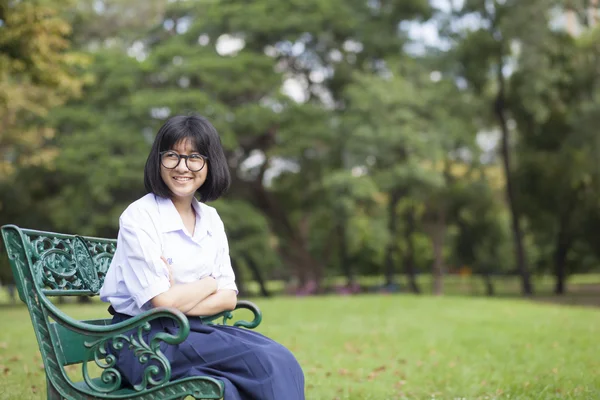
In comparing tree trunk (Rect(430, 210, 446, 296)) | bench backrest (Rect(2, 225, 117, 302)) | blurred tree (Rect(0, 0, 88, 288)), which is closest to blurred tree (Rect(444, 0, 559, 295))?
tree trunk (Rect(430, 210, 446, 296))

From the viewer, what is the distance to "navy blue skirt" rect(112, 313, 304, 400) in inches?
104

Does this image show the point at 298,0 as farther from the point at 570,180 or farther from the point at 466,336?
the point at 466,336

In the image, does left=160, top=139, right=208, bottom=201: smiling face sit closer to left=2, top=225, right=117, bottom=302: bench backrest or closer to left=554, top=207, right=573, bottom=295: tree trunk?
left=2, top=225, right=117, bottom=302: bench backrest

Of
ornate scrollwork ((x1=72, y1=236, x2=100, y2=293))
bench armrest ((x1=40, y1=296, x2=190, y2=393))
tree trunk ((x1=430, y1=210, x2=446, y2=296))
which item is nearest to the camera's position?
bench armrest ((x1=40, y1=296, x2=190, y2=393))

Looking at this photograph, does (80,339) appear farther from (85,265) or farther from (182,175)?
(182,175)

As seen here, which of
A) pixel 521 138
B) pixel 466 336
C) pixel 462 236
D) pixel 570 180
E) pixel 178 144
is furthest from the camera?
pixel 462 236

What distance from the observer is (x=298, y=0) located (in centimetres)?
2064

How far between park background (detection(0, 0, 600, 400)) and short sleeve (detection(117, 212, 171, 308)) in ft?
32.2

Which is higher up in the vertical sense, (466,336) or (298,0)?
(298,0)

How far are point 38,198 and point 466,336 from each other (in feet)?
59.8

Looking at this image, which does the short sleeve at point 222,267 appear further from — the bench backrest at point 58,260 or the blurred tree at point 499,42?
the blurred tree at point 499,42

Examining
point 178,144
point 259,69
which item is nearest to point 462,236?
point 259,69

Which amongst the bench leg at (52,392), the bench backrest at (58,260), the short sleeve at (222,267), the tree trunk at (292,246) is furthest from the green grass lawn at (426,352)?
the tree trunk at (292,246)

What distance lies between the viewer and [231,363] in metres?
2.71
